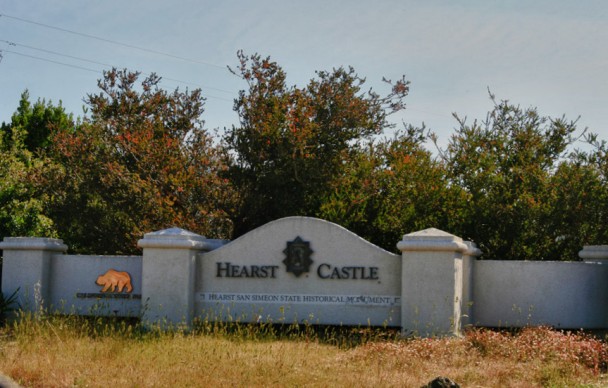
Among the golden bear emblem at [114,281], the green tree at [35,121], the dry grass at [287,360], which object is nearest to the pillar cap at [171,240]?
the golden bear emblem at [114,281]

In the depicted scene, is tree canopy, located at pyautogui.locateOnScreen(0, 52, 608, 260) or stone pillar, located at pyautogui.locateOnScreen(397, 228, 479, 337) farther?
tree canopy, located at pyautogui.locateOnScreen(0, 52, 608, 260)

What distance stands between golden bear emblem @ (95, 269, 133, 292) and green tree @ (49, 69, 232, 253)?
2.85 metres

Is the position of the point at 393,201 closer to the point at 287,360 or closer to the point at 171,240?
the point at 171,240

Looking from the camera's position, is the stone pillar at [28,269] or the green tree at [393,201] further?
the green tree at [393,201]

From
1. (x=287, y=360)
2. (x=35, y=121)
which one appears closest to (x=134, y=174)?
(x=287, y=360)

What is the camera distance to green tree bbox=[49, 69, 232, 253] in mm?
19312

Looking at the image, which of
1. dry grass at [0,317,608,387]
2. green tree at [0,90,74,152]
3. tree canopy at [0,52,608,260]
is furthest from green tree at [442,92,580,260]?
green tree at [0,90,74,152]

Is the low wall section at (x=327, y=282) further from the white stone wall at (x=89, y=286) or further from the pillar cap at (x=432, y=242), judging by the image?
the white stone wall at (x=89, y=286)

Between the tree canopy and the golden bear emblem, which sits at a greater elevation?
the tree canopy

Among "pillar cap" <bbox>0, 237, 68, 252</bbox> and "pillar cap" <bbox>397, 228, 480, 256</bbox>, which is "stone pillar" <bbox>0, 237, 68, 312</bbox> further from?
"pillar cap" <bbox>397, 228, 480, 256</bbox>

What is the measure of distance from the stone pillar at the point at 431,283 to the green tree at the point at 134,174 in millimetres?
6342

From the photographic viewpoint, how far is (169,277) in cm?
1495

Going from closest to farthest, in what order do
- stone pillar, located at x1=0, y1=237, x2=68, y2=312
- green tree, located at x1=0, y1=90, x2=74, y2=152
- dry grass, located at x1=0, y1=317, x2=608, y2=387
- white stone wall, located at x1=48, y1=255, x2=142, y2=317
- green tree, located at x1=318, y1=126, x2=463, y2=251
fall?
dry grass, located at x1=0, y1=317, x2=608, y2=387 < white stone wall, located at x1=48, y1=255, x2=142, y2=317 < stone pillar, located at x1=0, y1=237, x2=68, y2=312 < green tree, located at x1=318, y1=126, x2=463, y2=251 < green tree, located at x1=0, y1=90, x2=74, y2=152

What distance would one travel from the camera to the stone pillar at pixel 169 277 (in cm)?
1486
